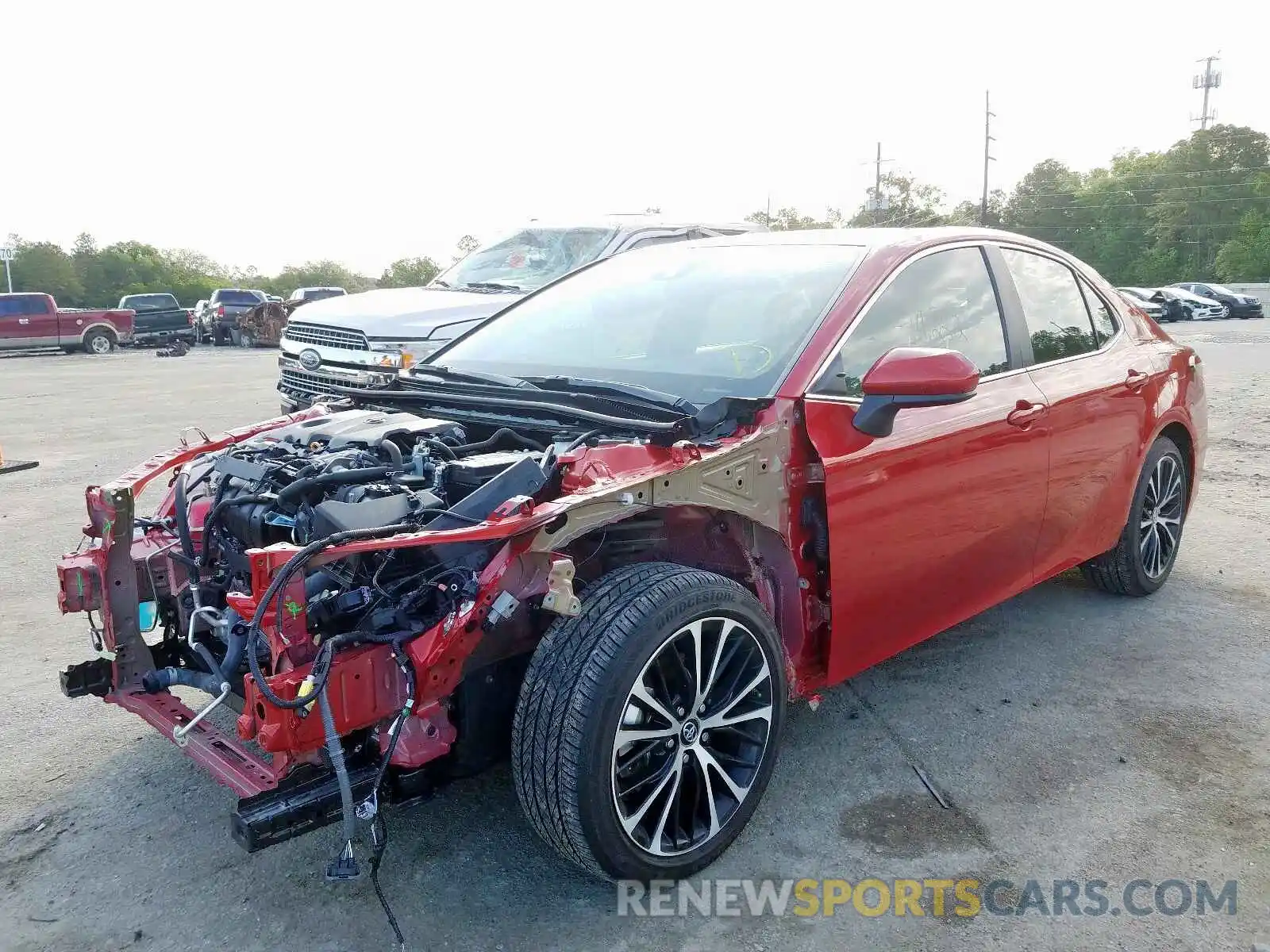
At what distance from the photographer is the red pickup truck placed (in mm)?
26750

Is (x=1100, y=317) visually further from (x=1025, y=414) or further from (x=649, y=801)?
(x=649, y=801)

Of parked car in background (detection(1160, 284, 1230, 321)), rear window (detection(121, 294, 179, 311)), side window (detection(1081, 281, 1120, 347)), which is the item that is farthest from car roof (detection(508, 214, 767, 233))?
parked car in background (detection(1160, 284, 1230, 321))

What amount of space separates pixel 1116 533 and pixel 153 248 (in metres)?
77.9

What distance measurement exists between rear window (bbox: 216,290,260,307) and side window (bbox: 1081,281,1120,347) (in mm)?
30931

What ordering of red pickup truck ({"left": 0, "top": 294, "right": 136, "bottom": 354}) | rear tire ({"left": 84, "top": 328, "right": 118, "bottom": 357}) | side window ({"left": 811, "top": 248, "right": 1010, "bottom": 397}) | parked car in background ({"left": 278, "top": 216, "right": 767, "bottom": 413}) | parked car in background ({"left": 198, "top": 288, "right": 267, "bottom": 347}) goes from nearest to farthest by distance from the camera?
side window ({"left": 811, "top": 248, "right": 1010, "bottom": 397}), parked car in background ({"left": 278, "top": 216, "right": 767, "bottom": 413}), red pickup truck ({"left": 0, "top": 294, "right": 136, "bottom": 354}), rear tire ({"left": 84, "top": 328, "right": 118, "bottom": 357}), parked car in background ({"left": 198, "top": 288, "right": 267, "bottom": 347})

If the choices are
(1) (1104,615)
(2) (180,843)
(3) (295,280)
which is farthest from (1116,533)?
(3) (295,280)

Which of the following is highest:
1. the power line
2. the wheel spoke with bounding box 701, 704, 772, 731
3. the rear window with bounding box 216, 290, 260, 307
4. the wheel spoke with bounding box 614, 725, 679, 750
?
the power line

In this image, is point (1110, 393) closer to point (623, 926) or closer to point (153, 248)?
point (623, 926)

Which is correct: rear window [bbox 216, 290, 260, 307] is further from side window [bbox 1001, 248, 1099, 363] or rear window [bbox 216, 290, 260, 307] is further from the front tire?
the front tire

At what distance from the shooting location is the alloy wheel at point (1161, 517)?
4758 millimetres

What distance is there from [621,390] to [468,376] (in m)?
0.79

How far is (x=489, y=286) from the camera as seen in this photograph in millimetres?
8938

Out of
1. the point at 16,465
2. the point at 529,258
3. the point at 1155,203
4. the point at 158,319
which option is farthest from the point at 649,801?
the point at 1155,203

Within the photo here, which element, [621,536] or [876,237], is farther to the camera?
[876,237]
